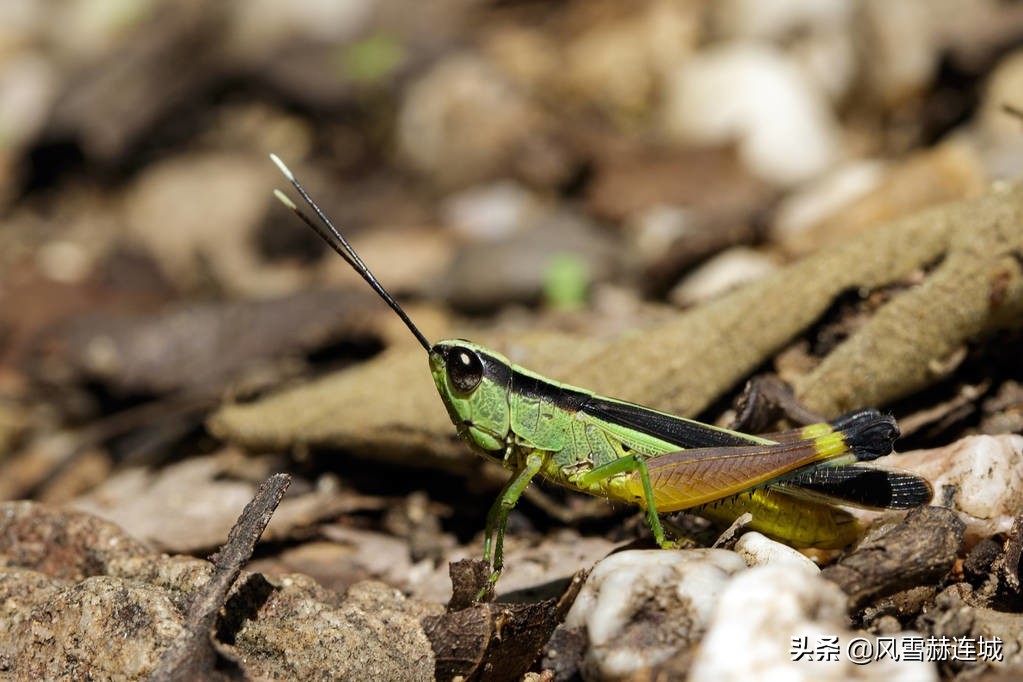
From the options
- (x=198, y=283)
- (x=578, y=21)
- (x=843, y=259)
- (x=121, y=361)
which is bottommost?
(x=198, y=283)

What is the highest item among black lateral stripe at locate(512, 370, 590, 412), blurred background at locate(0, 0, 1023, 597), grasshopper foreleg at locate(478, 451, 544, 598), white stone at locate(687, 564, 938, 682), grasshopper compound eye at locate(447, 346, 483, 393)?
white stone at locate(687, 564, 938, 682)

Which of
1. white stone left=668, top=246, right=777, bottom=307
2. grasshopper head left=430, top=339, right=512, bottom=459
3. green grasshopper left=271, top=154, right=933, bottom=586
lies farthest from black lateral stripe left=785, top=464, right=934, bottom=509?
white stone left=668, top=246, right=777, bottom=307

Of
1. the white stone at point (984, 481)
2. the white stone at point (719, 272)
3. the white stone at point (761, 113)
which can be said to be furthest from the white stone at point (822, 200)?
the white stone at point (984, 481)

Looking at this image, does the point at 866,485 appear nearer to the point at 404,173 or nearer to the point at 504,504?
the point at 504,504

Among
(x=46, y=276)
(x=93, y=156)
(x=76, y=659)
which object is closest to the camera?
(x=76, y=659)

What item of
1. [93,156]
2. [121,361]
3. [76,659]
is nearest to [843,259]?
[76,659]

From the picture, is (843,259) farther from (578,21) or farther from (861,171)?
(578,21)

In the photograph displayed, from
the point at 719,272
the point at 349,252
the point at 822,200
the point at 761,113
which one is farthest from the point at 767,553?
the point at 761,113

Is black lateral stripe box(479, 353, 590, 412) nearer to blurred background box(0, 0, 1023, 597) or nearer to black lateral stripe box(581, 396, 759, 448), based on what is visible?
black lateral stripe box(581, 396, 759, 448)
